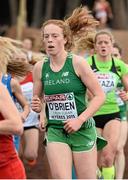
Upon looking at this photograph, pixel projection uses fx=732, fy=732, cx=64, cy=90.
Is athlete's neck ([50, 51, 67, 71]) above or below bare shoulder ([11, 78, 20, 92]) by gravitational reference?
above

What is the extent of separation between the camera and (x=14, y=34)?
21.9m

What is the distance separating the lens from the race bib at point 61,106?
663 centimetres

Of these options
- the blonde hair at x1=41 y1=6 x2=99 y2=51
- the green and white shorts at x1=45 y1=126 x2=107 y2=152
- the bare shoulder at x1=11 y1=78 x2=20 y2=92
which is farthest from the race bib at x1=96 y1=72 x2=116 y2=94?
the green and white shorts at x1=45 y1=126 x2=107 y2=152

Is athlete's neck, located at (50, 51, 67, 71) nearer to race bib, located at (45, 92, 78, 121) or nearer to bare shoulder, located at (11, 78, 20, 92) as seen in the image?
race bib, located at (45, 92, 78, 121)

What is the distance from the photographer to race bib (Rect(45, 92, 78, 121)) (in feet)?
21.8

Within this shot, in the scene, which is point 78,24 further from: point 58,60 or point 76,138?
point 76,138

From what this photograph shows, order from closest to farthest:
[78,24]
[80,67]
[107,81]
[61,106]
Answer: [80,67], [61,106], [78,24], [107,81]

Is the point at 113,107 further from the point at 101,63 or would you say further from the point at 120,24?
the point at 120,24

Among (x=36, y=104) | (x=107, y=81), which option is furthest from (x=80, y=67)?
(x=107, y=81)

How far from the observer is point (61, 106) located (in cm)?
671

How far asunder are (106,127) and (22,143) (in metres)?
1.32

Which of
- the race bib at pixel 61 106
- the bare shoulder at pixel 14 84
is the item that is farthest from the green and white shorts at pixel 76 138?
the bare shoulder at pixel 14 84

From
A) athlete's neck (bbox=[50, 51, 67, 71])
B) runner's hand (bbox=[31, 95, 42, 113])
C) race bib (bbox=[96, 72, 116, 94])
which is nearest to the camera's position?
athlete's neck (bbox=[50, 51, 67, 71])

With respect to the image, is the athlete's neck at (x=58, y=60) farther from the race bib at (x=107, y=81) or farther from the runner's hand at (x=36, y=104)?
the race bib at (x=107, y=81)
